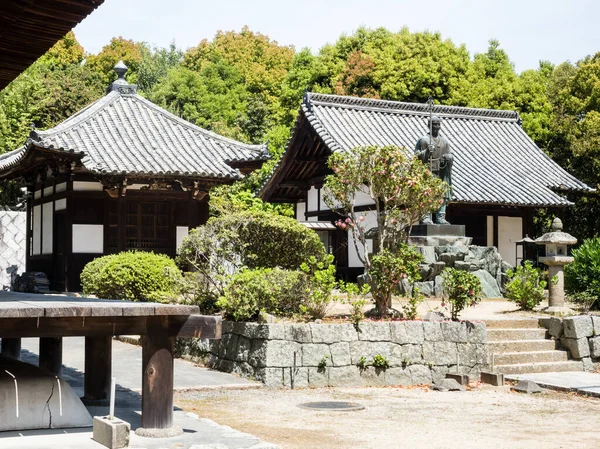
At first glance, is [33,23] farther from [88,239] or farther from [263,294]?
[88,239]

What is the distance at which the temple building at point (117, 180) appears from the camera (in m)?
20.5

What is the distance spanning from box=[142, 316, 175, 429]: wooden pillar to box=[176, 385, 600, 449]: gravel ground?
1.52 meters

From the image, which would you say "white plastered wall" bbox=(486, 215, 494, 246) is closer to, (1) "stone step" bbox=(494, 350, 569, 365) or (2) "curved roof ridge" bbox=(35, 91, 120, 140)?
(1) "stone step" bbox=(494, 350, 569, 365)

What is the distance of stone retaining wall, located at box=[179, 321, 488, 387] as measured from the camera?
1174cm

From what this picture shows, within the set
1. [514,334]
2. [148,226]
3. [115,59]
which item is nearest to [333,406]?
[514,334]

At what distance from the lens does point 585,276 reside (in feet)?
59.5

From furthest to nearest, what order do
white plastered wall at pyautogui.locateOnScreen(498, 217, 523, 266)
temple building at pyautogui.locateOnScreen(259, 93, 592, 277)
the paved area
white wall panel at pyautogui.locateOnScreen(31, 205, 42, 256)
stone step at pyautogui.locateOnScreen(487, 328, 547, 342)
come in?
white plastered wall at pyautogui.locateOnScreen(498, 217, 523, 266)
temple building at pyautogui.locateOnScreen(259, 93, 592, 277)
white wall panel at pyautogui.locateOnScreen(31, 205, 42, 256)
stone step at pyautogui.locateOnScreen(487, 328, 547, 342)
the paved area

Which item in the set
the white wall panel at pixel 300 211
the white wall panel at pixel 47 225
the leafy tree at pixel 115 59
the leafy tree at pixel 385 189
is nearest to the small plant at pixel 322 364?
the leafy tree at pixel 385 189

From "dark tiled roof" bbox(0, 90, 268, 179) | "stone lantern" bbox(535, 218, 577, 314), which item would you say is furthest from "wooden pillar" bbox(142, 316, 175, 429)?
"dark tiled roof" bbox(0, 90, 268, 179)

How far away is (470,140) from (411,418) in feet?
66.4

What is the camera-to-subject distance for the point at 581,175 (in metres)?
31.6

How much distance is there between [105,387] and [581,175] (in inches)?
1059

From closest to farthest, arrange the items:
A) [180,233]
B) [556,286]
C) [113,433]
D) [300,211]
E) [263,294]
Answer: [113,433] → [263,294] → [556,286] → [180,233] → [300,211]

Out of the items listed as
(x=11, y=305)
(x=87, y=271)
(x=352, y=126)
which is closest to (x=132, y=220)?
(x=87, y=271)
